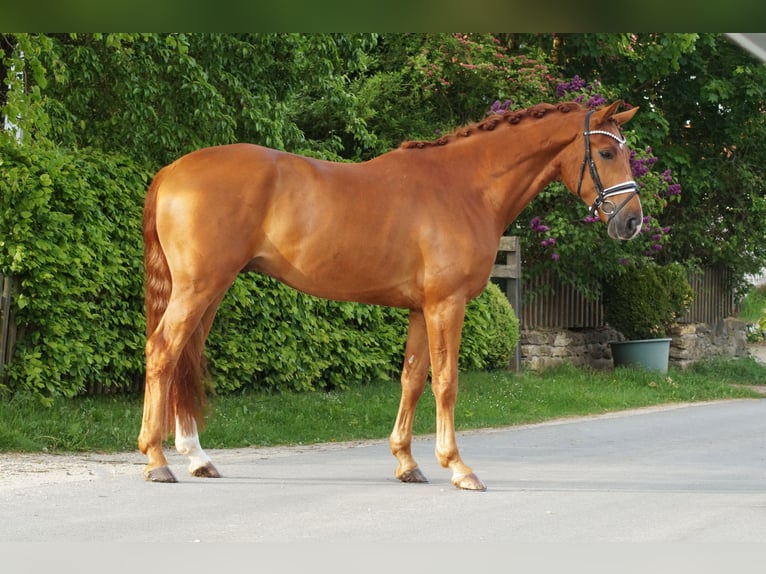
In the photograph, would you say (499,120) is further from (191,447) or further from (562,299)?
(562,299)

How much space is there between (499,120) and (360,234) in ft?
4.62

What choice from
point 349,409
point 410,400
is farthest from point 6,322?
point 410,400

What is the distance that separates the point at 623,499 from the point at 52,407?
214 inches

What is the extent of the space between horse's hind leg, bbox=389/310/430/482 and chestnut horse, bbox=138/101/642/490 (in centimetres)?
1

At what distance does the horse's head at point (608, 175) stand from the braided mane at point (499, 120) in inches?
10.4

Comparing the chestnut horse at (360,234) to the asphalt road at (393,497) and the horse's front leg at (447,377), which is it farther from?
the asphalt road at (393,497)

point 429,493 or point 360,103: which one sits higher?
point 360,103

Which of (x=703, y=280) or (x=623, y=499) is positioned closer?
(x=623, y=499)

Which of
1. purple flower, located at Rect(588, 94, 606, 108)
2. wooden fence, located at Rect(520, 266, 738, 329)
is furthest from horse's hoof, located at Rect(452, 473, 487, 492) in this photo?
wooden fence, located at Rect(520, 266, 738, 329)

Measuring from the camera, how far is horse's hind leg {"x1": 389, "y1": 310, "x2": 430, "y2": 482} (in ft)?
27.0

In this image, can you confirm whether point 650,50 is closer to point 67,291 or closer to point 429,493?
point 67,291

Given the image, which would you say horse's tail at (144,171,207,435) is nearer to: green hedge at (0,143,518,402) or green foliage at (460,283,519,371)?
green hedge at (0,143,518,402)

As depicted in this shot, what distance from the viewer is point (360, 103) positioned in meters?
19.5

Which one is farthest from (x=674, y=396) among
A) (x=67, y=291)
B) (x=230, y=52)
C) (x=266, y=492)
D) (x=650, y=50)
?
(x=266, y=492)
